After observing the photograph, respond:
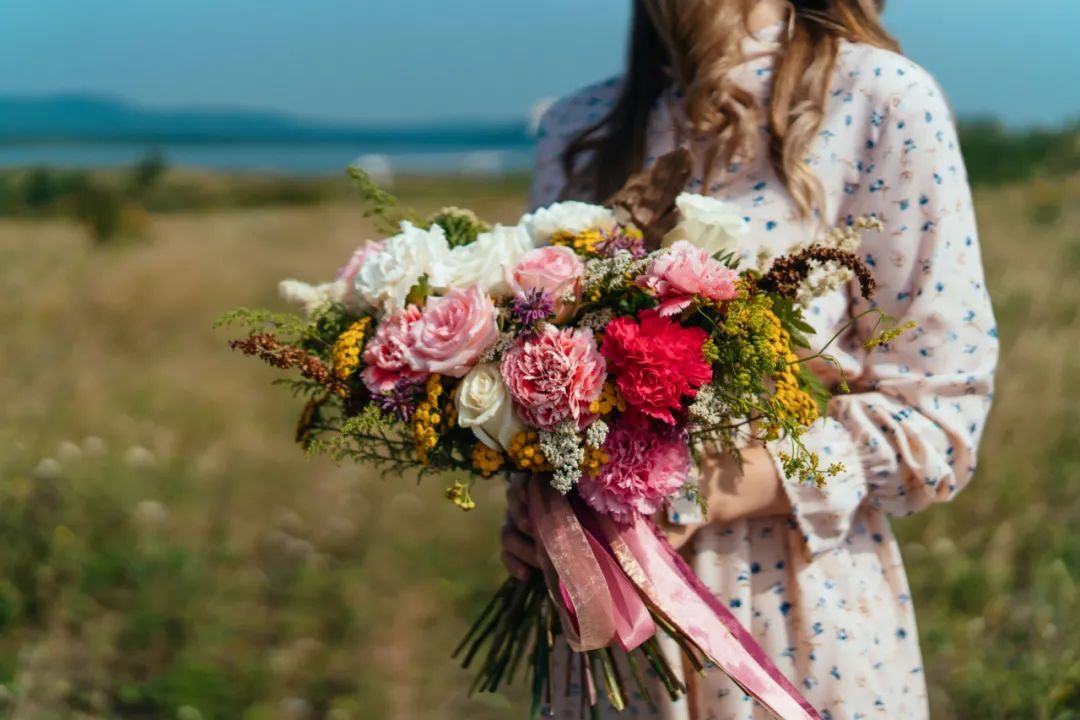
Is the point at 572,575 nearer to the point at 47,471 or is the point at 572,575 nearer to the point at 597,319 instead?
the point at 597,319

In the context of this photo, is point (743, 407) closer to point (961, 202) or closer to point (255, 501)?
point (961, 202)

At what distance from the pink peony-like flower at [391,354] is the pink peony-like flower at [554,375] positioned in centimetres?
18

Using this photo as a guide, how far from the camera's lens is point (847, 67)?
2232 millimetres

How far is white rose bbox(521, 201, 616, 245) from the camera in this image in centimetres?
198

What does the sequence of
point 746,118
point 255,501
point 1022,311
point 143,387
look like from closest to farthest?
point 746,118, point 255,501, point 143,387, point 1022,311

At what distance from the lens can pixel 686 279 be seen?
5.51 feet

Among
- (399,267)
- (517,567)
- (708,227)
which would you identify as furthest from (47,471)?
(708,227)

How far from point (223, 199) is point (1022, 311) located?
89.3 feet

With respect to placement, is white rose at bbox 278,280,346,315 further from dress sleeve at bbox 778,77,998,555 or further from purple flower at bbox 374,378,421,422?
dress sleeve at bbox 778,77,998,555

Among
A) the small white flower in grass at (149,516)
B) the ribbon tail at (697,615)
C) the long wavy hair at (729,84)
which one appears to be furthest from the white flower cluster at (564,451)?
the small white flower in grass at (149,516)

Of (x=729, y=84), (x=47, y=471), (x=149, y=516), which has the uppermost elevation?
(x=729, y=84)

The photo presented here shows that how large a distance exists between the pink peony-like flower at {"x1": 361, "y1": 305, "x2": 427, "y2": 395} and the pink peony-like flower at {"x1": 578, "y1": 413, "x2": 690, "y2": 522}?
1.19 ft

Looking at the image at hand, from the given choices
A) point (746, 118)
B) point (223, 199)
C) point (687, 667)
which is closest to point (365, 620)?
point (687, 667)

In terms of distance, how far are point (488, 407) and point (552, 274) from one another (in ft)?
0.84
